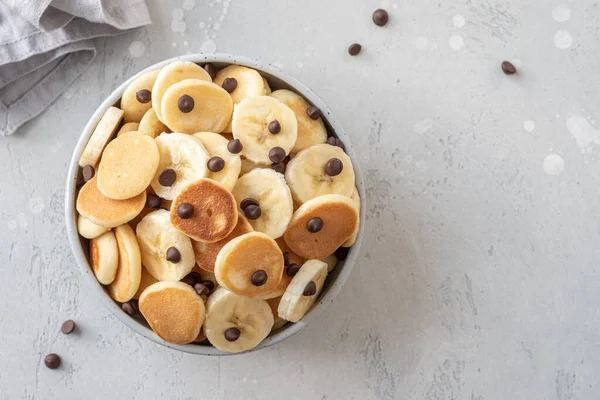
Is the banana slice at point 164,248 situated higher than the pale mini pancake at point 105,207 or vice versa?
the pale mini pancake at point 105,207

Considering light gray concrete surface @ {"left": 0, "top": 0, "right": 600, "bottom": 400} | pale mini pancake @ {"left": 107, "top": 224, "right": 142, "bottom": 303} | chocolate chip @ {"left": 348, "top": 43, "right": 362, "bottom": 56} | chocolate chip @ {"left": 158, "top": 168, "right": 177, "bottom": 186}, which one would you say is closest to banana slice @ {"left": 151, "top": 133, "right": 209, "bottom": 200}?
chocolate chip @ {"left": 158, "top": 168, "right": 177, "bottom": 186}

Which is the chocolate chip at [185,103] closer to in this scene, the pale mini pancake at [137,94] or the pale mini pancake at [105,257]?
the pale mini pancake at [137,94]

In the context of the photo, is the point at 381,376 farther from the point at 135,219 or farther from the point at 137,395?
the point at 135,219

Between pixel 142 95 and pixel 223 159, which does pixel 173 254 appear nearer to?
pixel 223 159

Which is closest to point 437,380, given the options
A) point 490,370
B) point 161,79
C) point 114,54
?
point 490,370

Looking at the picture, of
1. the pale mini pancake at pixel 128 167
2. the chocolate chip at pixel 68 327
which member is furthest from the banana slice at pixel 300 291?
the chocolate chip at pixel 68 327

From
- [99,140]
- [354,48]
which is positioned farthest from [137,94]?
[354,48]

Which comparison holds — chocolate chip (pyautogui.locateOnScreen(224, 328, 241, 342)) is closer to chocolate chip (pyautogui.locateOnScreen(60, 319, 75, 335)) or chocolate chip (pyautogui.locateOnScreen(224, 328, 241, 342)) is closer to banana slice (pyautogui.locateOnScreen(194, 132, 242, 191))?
banana slice (pyautogui.locateOnScreen(194, 132, 242, 191))
